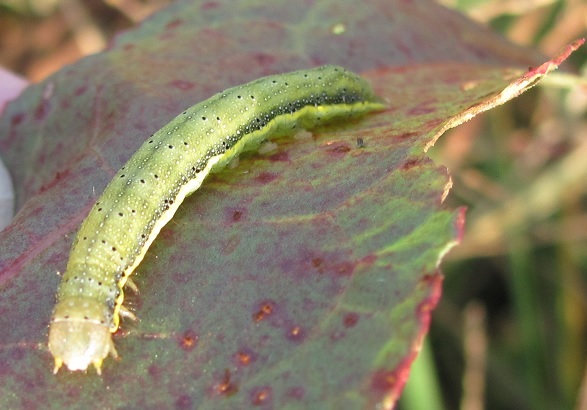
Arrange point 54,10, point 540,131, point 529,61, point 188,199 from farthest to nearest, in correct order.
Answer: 1. point 54,10
2. point 540,131
3. point 529,61
4. point 188,199

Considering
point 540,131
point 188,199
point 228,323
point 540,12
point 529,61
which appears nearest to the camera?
point 228,323

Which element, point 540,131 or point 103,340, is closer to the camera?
point 103,340

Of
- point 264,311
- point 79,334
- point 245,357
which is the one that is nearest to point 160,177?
point 79,334

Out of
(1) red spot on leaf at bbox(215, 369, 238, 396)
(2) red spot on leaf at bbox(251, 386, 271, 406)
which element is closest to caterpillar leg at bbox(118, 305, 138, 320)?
(1) red spot on leaf at bbox(215, 369, 238, 396)

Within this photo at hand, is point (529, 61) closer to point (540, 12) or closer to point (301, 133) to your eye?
point (301, 133)

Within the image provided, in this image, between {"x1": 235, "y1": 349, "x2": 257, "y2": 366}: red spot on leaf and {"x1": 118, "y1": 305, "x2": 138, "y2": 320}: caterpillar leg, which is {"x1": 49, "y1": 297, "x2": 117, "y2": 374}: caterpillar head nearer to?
{"x1": 118, "y1": 305, "x2": 138, "y2": 320}: caterpillar leg

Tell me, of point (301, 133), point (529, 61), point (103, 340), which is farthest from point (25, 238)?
point (529, 61)
